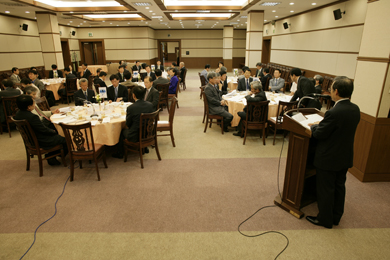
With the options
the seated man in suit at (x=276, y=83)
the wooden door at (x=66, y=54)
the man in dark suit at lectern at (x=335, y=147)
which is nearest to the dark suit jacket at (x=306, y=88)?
the man in dark suit at lectern at (x=335, y=147)

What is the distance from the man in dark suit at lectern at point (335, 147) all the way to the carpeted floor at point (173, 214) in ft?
1.06

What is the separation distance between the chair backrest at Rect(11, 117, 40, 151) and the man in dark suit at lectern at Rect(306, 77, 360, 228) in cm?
372

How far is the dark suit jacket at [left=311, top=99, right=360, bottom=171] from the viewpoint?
233 centimetres

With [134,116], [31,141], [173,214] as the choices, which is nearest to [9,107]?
[31,141]

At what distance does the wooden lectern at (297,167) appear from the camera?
2.67 metres

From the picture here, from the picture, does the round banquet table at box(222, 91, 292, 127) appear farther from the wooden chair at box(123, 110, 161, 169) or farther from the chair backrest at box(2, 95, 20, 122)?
the chair backrest at box(2, 95, 20, 122)

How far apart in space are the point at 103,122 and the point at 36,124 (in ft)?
3.02

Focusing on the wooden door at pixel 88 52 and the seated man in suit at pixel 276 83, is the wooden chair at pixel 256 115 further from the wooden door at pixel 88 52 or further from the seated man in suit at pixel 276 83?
the wooden door at pixel 88 52

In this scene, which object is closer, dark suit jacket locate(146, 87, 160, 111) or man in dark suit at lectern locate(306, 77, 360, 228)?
man in dark suit at lectern locate(306, 77, 360, 228)

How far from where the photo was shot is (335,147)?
242 centimetres

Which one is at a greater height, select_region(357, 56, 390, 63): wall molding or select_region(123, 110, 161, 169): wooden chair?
select_region(357, 56, 390, 63): wall molding

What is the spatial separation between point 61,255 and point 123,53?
17.3 metres

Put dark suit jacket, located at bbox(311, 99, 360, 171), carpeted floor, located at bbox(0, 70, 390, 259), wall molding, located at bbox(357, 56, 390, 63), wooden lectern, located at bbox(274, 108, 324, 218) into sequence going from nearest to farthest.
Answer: dark suit jacket, located at bbox(311, 99, 360, 171)
carpeted floor, located at bbox(0, 70, 390, 259)
wooden lectern, located at bbox(274, 108, 324, 218)
wall molding, located at bbox(357, 56, 390, 63)

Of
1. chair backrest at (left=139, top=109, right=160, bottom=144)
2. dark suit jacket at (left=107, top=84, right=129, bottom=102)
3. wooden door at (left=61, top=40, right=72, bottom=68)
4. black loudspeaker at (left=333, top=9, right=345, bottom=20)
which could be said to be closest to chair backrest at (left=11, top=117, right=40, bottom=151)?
chair backrest at (left=139, top=109, right=160, bottom=144)
